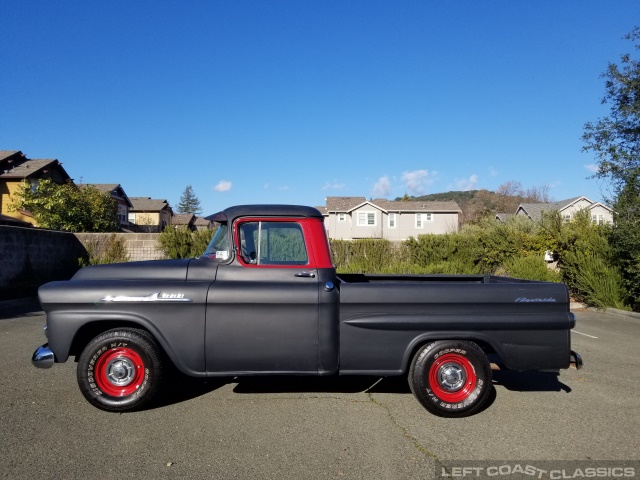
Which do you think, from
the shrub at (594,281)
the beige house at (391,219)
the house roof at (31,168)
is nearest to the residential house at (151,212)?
the house roof at (31,168)

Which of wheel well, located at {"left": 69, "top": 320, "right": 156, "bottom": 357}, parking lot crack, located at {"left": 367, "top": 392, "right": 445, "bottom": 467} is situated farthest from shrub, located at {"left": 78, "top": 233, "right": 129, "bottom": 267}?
parking lot crack, located at {"left": 367, "top": 392, "right": 445, "bottom": 467}

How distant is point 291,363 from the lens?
14.3 feet

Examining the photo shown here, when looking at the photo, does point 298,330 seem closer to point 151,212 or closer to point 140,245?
point 140,245

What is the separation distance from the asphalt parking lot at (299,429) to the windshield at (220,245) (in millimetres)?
1521

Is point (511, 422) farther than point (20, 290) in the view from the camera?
No

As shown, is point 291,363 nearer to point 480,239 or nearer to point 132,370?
point 132,370

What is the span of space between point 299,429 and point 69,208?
2568 centimetres

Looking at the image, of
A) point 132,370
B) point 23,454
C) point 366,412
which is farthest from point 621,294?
point 23,454

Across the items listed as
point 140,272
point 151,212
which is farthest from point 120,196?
point 140,272

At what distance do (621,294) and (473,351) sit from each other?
10.2 meters

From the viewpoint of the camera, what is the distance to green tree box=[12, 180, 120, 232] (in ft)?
82.6

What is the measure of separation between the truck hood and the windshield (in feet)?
0.88

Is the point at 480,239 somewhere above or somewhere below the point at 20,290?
above

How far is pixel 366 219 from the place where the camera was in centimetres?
5128
